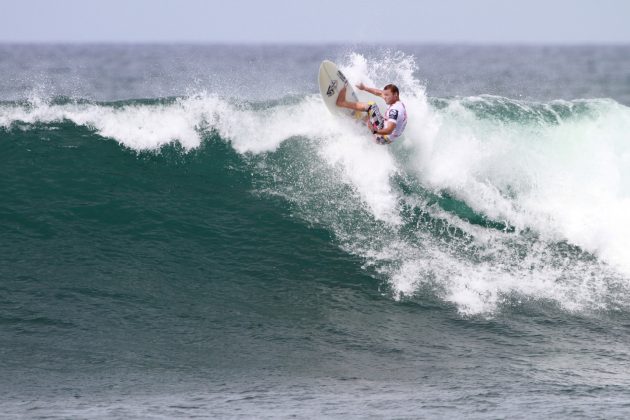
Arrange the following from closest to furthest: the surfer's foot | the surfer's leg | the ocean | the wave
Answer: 1. the ocean
2. the wave
3. the surfer's leg
4. the surfer's foot

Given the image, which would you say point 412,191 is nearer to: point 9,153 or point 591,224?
point 591,224

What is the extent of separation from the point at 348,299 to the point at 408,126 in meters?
3.83

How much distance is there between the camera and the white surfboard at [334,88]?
12.6 m

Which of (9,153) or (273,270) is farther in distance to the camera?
(9,153)

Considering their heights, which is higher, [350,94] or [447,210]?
[350,94]

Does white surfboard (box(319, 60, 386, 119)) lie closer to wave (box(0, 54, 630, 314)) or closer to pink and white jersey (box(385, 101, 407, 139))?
wave (box(0, 54, 630, 314))

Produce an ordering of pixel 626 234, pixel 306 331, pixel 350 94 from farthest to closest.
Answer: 1. pixel 350 94
2. pixel 626 234
3. pixel 306 331

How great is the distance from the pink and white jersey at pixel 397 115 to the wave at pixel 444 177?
700mm

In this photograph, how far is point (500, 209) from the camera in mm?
12109

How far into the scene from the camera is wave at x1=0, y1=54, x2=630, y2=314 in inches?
421

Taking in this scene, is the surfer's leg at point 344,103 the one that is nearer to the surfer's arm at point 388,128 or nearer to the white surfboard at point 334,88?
the white surfboard at point 334,88

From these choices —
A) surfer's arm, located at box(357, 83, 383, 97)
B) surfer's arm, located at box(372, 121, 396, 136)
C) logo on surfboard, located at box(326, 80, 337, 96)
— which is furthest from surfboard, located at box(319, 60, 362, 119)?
surfer's arm, located at box(372, 121, 396, 136)

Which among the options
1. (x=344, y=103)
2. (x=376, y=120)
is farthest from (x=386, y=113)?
(x=344, y=103)

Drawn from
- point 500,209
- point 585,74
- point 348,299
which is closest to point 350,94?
point 500,209
